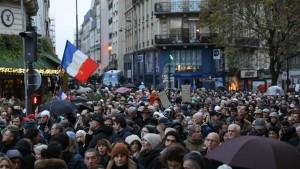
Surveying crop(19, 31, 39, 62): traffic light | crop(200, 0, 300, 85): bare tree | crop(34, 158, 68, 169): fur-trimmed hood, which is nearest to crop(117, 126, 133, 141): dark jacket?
crop(19, 31, 39, 62): traffic light

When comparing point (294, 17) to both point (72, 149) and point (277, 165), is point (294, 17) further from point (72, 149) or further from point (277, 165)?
point (277, 165)

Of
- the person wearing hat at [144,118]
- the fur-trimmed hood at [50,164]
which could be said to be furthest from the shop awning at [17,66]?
the fur-trimmed hood at [50,164]

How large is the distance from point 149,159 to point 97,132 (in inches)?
90.9

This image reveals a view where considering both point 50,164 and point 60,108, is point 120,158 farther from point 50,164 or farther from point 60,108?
point 60,108

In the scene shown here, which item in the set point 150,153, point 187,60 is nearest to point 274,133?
point 150,153

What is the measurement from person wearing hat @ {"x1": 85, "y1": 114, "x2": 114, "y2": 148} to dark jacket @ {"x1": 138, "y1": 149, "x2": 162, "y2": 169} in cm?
175

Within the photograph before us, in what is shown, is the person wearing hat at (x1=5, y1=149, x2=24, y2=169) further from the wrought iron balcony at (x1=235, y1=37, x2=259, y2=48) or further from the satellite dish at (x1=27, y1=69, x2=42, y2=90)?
the wrought iron balcony at (x1=235, y1=37, x2=259, y2=48)

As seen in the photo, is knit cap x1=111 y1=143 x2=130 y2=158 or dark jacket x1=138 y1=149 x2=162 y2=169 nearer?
knit cap x1=111 y1=143 x2=130 y2=158

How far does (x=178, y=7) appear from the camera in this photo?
5597cm

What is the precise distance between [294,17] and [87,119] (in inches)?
693

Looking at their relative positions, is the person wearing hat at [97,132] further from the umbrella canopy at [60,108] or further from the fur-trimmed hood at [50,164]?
the umbrella canopy at [60,108]

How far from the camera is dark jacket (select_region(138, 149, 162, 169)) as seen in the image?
317 inches

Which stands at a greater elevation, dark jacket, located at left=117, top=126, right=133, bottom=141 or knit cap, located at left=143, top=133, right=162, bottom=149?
knit cap, located at left=143, top=133, right=162, bottom=149

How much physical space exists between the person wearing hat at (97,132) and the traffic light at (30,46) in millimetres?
2934
